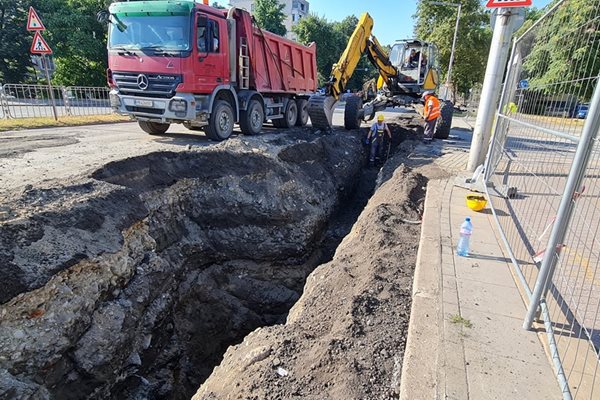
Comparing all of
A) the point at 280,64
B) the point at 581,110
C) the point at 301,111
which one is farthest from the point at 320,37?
the point at 581,110

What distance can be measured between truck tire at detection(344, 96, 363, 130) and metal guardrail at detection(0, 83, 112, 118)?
9296 millimetres

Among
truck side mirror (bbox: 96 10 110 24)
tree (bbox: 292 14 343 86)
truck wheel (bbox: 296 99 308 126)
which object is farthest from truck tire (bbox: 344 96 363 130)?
tree (bbox: 292 14 343 86)

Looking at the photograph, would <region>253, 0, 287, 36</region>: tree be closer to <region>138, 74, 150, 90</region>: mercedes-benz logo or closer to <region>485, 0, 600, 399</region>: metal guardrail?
<region>138, 74, 150, 90</region>: mercedes-benz logo

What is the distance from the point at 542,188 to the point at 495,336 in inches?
111

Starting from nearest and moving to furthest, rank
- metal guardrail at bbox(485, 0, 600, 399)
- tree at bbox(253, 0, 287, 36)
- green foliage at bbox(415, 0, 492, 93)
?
metal guardrail at bbox(485, 0, 600, 399) → green foliage at bbox(415, 0, 492, 93) → tree at bbox(253, 0, 287, 36)

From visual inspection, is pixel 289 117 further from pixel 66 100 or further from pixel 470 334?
pixel 470 334

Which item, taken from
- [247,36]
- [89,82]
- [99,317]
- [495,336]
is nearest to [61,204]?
[99,317]

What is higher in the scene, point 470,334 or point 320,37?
point 320,37

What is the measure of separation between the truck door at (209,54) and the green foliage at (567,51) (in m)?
5.90

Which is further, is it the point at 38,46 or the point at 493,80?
the point at 38,46

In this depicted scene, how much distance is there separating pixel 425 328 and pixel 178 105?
21.6 feet

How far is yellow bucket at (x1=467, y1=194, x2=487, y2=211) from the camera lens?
16.2 feet

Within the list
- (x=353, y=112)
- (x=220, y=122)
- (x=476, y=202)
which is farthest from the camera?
(x=353, y=112)

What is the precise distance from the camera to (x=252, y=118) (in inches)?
376
